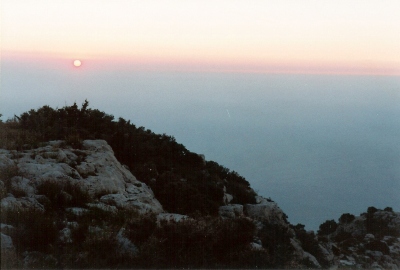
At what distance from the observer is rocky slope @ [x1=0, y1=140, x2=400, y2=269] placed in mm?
8656

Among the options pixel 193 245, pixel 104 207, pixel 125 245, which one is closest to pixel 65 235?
pixel 125 245

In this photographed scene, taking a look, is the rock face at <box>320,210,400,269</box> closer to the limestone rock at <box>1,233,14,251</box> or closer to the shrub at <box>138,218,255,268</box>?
the shrub at <box>138,218,255,268</box>

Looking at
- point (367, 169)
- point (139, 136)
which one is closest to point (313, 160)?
point (367, 169)

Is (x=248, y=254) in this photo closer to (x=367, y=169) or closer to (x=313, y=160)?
(x=367, y=169)

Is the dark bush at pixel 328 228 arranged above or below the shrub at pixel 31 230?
below

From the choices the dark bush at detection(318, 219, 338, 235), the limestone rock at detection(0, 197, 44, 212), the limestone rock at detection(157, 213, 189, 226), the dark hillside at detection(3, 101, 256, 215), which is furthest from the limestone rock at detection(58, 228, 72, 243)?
the dark bush at detection(318, 219, 338, 235)

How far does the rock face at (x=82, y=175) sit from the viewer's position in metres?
11.3

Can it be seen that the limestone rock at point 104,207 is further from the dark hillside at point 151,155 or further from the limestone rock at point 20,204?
the dark hillside at point 151,155

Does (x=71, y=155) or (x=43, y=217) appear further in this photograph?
(x=71, y=155)

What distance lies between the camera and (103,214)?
10.4 m

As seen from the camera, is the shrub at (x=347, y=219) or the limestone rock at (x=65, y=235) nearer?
the limestone rock at (x=65, y=235)

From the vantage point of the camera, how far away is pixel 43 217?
30.3 feet

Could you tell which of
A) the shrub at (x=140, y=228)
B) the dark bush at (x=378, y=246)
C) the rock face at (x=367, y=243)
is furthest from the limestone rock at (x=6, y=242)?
the dark bush at (x=378, y=246)

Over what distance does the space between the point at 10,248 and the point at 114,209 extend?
326cm
